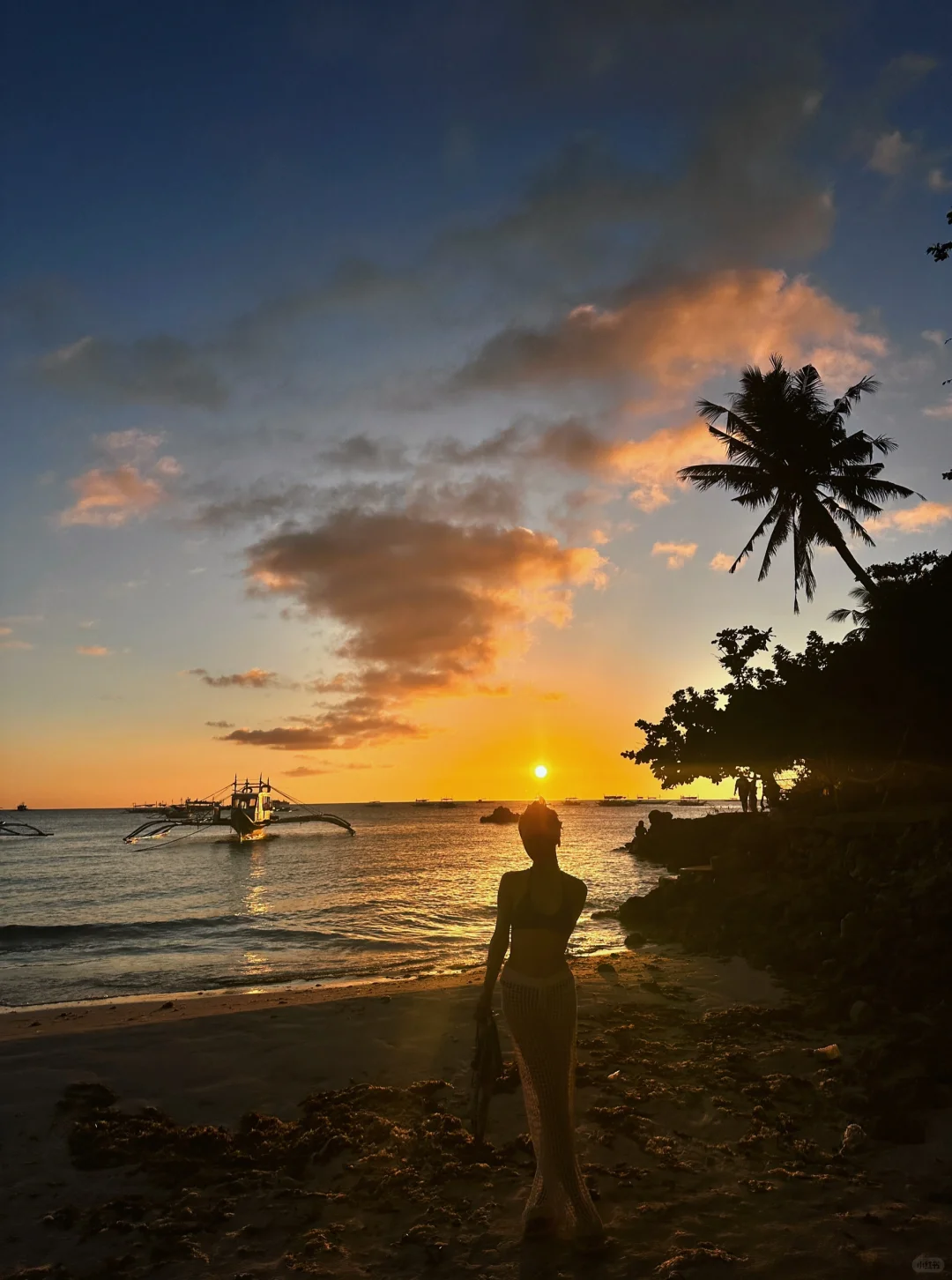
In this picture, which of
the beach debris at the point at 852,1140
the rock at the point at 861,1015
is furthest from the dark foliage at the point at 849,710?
the beach debris at the point at 852,1140

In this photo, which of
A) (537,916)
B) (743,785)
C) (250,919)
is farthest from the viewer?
(743,785)

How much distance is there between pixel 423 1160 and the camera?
240 inches

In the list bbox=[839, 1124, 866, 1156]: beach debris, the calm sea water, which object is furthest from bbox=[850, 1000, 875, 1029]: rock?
the calm sea water

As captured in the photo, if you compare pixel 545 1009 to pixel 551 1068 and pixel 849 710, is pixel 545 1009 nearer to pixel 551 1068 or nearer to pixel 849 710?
pixel 551 1068

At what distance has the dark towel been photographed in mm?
5023

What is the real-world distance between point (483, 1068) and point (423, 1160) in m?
1.72

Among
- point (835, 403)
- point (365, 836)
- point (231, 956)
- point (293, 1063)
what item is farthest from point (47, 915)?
point (365, 836)

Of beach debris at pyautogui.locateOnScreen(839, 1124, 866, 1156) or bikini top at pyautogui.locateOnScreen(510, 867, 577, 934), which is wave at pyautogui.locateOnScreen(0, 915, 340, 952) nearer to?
beach debris at pyautogui.locateOnScreen(839, 1124, 866, 1156)

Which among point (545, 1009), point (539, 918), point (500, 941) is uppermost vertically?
point (539, 918)

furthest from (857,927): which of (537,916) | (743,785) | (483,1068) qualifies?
(743,785)

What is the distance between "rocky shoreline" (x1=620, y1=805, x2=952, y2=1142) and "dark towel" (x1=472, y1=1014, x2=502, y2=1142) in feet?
11.7

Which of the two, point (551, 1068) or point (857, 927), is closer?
point (551, 1068)

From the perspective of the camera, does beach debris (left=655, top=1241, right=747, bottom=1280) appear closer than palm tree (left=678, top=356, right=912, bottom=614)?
Yes

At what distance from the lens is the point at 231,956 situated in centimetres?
2069
